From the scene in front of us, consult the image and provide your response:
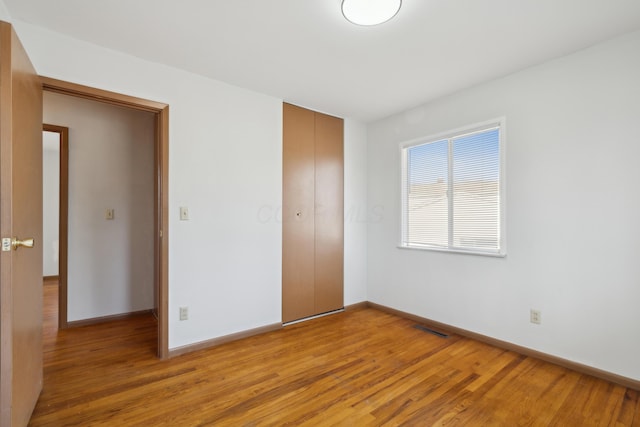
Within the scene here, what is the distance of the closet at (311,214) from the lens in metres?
3.37

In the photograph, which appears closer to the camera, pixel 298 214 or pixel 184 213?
pixel 184 213

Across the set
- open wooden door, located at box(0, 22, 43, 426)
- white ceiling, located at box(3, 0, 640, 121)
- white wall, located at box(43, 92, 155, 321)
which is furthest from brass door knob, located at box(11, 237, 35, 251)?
white wall, located at box(43, 92, 155, 321)

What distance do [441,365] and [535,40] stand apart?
2.56 m

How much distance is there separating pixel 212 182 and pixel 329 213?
151cm

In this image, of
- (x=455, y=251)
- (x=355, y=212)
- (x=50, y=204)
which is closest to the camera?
(x=455, y=251)

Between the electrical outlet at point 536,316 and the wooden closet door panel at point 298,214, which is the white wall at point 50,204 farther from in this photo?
the electrical outlet at point 536,316

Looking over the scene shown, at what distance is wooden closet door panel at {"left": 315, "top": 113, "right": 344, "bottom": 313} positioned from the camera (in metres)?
3.64

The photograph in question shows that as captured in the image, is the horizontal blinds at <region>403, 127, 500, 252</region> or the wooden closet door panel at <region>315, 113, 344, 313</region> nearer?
the horizontal blinds at <region>403, 127, 500, 252</region>

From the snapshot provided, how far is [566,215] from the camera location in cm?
238

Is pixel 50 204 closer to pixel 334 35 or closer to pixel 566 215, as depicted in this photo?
pixel 334 35

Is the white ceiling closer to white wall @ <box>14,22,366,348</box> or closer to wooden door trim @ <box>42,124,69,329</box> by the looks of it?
white wall @ <box>14,22,366,348</box>

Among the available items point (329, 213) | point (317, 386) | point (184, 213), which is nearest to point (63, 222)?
point (184, 213)

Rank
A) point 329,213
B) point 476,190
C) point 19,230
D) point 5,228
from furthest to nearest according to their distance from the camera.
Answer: point 329,213, point 476,190, point 19,230, point 5,228

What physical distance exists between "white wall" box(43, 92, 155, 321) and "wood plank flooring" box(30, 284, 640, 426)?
1.85 ft
